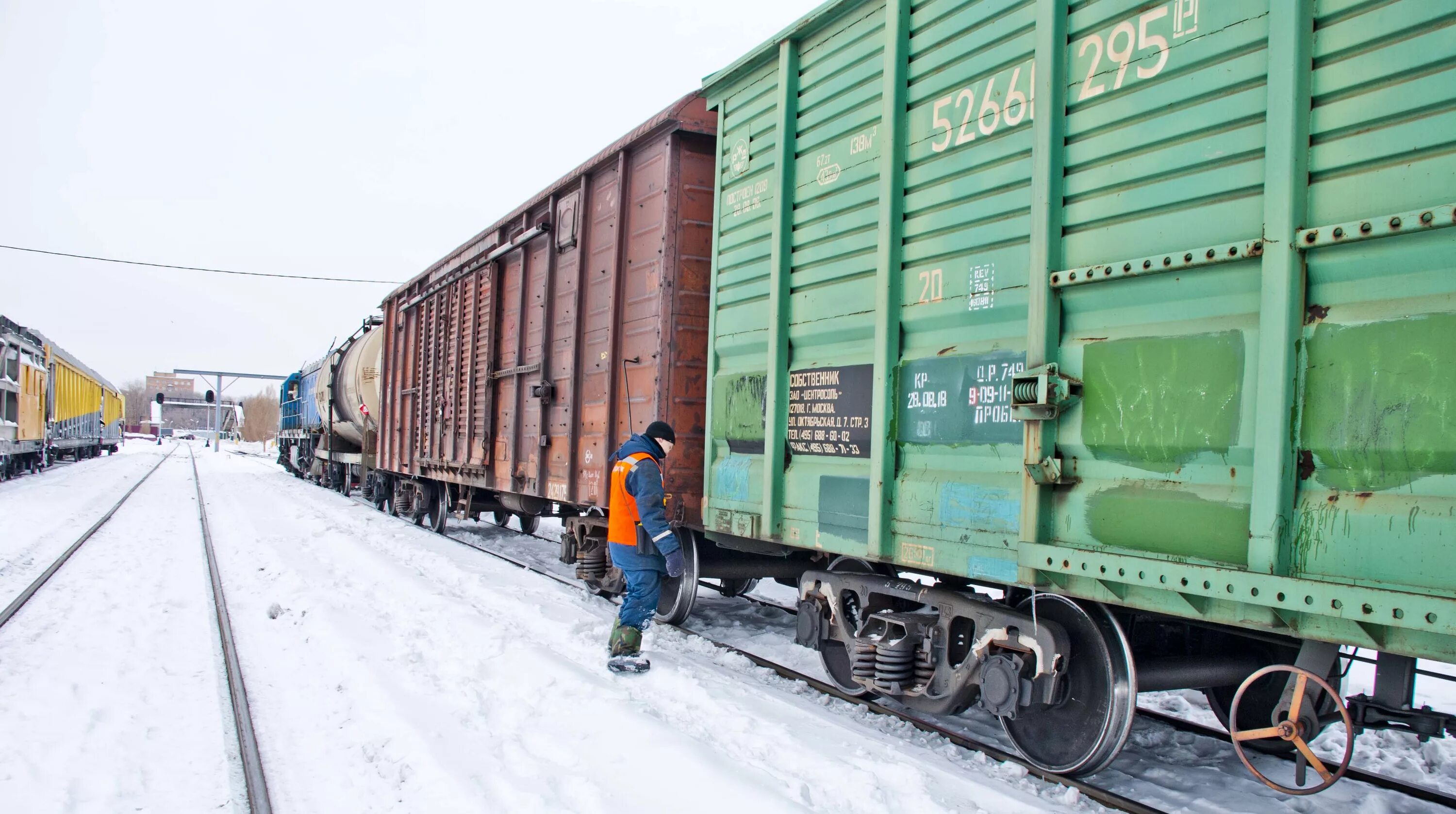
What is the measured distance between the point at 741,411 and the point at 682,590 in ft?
6.30

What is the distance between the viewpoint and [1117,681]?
3307 mm

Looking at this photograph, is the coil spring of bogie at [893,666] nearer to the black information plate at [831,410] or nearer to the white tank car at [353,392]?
the black information plate at [831,410]

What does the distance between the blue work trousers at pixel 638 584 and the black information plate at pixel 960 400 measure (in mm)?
2152

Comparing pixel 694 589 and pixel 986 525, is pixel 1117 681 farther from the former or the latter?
pixel 694 589

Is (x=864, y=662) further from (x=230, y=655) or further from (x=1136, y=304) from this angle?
(x=230, y=655)

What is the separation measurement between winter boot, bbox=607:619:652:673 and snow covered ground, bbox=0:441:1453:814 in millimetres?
77

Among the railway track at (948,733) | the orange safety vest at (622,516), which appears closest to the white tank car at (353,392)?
the railway track at (948,733)

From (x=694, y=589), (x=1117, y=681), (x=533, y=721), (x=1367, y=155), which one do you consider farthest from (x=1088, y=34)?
(x=694, y=589)

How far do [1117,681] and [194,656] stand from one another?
17.9ft

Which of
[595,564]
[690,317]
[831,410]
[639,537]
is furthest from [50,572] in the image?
[831,410]

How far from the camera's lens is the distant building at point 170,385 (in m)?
131

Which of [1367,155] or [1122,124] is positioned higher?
[1122,124]

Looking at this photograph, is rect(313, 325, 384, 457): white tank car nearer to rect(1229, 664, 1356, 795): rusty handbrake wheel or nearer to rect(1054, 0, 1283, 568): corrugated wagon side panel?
rect(1054, 0, 1283, 568): corrugated wagon side panel

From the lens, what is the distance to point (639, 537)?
213 inches
